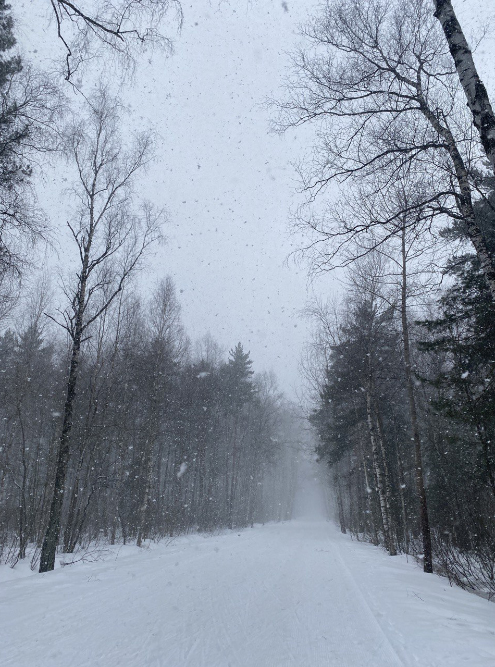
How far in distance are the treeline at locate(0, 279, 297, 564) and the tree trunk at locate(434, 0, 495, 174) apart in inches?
377

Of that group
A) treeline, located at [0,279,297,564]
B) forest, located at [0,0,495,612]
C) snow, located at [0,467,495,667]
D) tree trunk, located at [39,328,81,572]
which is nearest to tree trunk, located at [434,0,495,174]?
forest, located at [0,0,495,612]

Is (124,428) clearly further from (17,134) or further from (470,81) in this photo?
(470,81)

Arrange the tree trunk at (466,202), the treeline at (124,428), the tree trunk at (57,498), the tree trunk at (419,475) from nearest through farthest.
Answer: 1. the tree trunk at (466,202)
2. the tree trunk at (57,498)
3. the tree trunk at (419,475)
4. the treeline at (124,428)

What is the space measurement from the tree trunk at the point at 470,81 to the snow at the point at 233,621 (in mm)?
5808

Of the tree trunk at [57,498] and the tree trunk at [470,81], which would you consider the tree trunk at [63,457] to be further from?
the tree trunk at [470,81]

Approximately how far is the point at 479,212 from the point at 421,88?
472cm

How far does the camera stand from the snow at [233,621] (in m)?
3.61

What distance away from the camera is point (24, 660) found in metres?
3.34

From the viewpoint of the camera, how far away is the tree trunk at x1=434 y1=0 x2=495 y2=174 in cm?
496

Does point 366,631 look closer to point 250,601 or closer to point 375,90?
point 250,601

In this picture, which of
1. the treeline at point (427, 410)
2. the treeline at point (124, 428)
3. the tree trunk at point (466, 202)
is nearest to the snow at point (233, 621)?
the treeline at point (427, 410)

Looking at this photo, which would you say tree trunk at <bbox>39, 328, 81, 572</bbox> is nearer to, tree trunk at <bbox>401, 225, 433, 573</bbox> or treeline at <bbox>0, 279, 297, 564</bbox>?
treeline at <bbox>0, 279, 297, 564</bbox>

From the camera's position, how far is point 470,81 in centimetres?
514

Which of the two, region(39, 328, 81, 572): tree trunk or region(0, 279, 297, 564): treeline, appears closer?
region(39, 328, 81, 572): tree trunk
